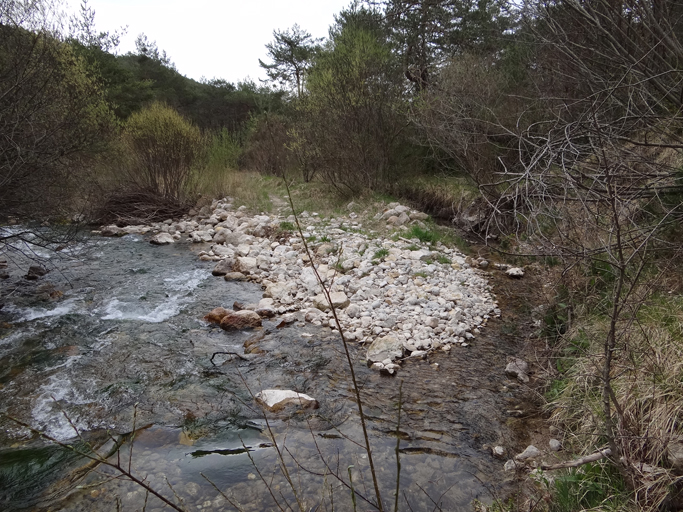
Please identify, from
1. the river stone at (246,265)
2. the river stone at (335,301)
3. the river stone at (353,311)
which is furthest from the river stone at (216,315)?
the river stone at (246,265)

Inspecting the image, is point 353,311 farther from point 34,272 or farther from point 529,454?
point 34,272

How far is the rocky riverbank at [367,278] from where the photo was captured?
4.71 metres

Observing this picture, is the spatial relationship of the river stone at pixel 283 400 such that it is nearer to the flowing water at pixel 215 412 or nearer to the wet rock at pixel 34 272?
the flowing water at pixel 215 412

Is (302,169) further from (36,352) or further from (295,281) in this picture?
(36,352)

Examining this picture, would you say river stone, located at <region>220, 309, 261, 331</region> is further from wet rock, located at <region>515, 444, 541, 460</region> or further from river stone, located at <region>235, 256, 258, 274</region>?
wet rock, located at <region>515, 444, 541, 460</region>

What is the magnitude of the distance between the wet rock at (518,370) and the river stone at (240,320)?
9.20ft

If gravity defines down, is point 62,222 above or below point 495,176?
below

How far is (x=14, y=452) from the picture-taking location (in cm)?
295

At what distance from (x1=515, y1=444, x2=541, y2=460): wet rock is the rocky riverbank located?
1.39 m

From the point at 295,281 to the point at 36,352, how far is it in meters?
3.20

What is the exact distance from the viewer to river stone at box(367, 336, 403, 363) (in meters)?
4.21

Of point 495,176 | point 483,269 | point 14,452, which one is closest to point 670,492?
point 14,452

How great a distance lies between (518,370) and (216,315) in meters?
3.42

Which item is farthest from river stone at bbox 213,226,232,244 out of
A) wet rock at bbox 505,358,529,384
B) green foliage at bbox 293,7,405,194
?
wet rock at bbox 505,358,529,384
